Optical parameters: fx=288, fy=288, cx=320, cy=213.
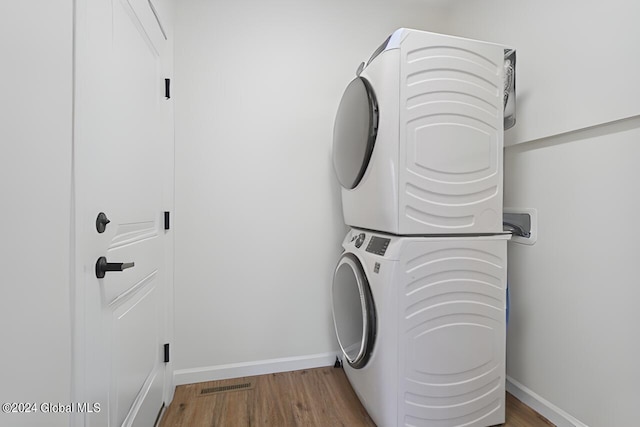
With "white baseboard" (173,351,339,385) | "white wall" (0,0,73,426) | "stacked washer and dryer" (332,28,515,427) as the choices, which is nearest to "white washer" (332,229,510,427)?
"stacked washer and dryer" (332,28,515,427)

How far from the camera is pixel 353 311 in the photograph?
1.67 meters

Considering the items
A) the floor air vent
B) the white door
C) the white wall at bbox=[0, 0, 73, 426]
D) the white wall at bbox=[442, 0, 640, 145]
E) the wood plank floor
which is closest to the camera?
the white wall at bbox=[0, 0, 73, 426]

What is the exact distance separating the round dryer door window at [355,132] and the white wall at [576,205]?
3.09 ft

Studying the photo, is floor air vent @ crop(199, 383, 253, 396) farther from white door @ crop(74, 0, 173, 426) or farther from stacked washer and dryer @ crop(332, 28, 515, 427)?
stacked washer and dryer @ crop(332, 28, 515, 427)

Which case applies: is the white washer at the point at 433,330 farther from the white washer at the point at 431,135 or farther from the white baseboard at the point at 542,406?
the white baseboard at the point at 542,406

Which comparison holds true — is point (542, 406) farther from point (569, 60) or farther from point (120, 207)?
point (120, 207)

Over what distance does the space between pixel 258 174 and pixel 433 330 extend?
4.53 ft

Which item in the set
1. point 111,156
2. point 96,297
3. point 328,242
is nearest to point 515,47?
point 328,242

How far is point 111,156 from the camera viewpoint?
0.96 meters

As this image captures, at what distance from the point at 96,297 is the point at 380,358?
1.14m

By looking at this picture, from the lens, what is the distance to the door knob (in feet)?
2.87

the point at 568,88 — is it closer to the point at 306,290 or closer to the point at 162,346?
the point at 306,290

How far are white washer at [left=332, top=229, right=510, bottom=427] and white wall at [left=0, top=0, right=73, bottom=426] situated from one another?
112 cm

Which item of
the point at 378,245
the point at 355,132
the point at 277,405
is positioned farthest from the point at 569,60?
the point at 277,405
